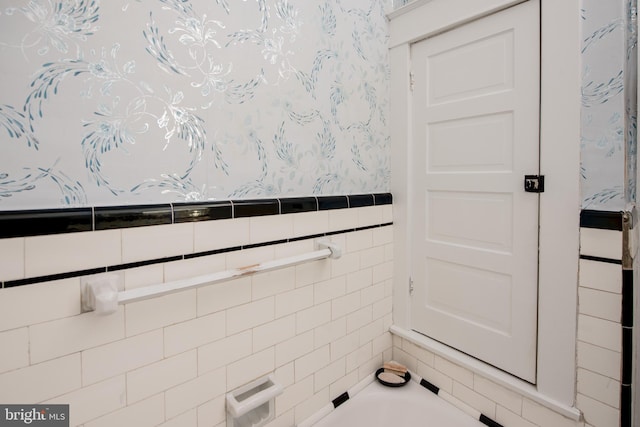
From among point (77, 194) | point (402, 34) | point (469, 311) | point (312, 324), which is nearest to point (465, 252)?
point (469, 311)

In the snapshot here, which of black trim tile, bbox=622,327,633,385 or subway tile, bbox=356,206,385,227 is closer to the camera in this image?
black trim tile, bbox=622,327,633,385

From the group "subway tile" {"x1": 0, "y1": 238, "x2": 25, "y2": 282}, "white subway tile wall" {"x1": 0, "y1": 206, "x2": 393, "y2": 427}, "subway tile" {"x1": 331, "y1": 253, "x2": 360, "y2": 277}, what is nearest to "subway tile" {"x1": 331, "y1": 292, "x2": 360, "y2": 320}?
"white subway tile wall" {"x1": 0, "y1": 206, "x2": 393, "y2": 427}

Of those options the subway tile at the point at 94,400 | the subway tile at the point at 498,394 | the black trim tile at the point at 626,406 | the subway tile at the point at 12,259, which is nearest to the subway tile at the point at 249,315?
the subway tile at the point at 94,400

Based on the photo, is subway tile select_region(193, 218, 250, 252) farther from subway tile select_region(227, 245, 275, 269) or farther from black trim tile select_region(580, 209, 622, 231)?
black trim tile select_region(580, 209, 622, 231)

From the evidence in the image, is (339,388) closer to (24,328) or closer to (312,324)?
(312,324)

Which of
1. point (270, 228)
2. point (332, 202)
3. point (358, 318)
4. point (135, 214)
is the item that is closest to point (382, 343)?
point (358, 318)

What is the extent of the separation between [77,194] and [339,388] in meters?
1.24

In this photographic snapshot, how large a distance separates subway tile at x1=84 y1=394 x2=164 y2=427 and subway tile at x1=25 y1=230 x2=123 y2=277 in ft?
1.30

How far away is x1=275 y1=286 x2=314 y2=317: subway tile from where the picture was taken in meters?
1.17

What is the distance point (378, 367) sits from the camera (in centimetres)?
161

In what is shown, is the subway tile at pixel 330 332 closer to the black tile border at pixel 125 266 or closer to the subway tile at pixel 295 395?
the subway tile at pixel 295 395

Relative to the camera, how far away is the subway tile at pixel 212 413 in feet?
3.21

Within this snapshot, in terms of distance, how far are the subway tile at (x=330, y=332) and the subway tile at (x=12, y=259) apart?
3.10 ft

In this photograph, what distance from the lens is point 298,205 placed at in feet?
3.94
